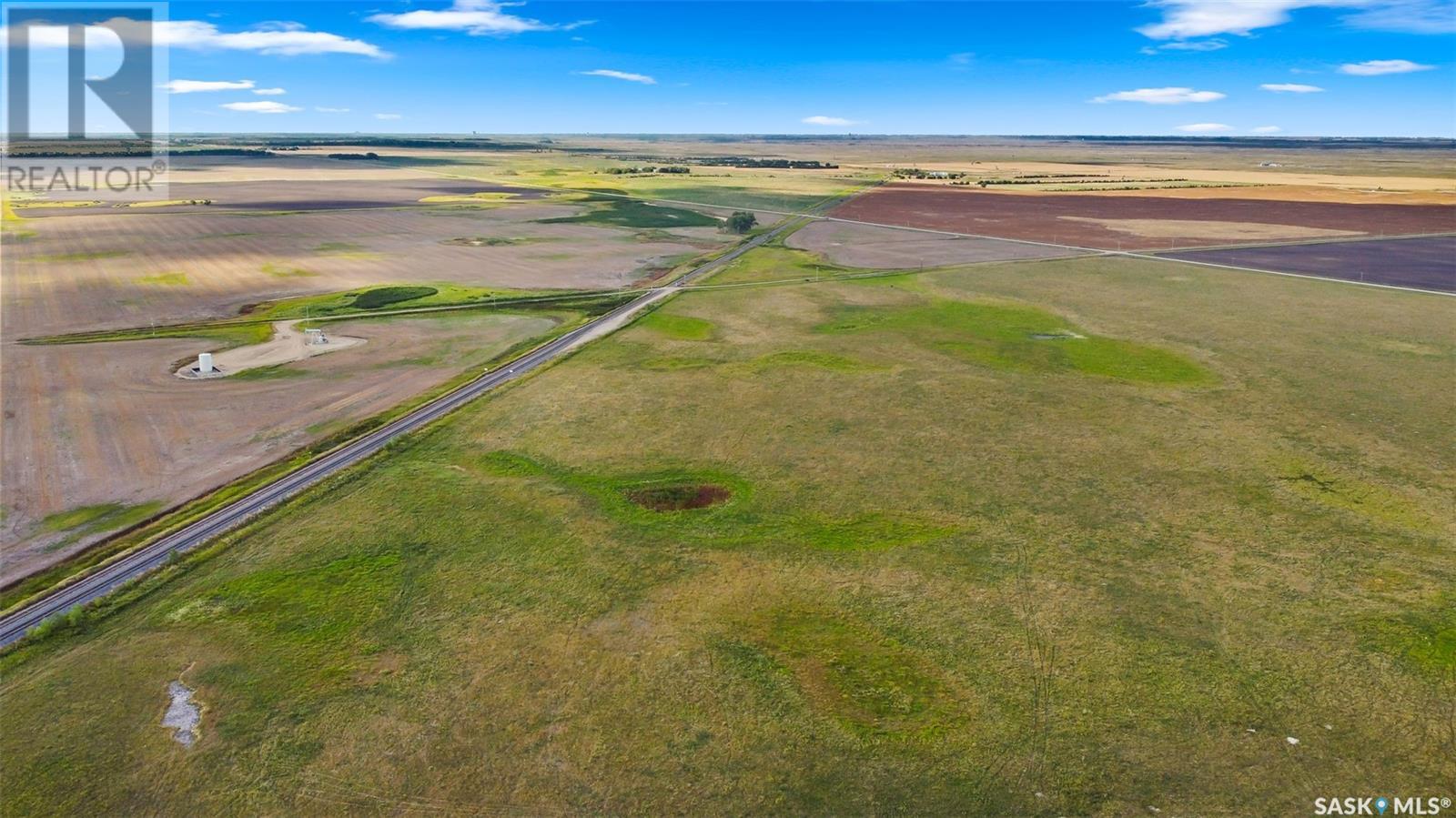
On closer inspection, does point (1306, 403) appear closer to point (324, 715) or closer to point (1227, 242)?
point (324, 715)

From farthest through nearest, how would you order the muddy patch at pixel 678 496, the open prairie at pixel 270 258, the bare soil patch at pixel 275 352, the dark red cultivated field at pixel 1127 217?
the dark red cultivated field at pixel 1127 217, the open prairie at pixel 270 258, the bare soil patch at pixel 275 352, the muddy patch at pixel 678 496

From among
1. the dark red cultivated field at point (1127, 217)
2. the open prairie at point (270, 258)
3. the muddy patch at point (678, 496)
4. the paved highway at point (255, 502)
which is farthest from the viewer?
the dark red cultivated field at point (1127, 217)

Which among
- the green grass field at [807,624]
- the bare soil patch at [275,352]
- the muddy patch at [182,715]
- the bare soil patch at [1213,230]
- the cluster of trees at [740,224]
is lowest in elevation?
the muddy patch at [182,715]

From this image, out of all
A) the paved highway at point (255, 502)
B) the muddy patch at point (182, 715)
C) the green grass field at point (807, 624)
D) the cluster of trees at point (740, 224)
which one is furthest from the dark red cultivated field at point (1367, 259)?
the muddy patch at point (182, 715)

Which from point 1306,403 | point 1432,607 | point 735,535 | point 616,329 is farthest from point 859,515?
point 616,329

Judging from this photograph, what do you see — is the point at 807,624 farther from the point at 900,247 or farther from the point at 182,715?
the point at 900,247

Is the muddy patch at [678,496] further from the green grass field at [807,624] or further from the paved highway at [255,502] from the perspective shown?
the paved highway at [255,502]

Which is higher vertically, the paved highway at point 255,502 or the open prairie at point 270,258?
the open prairie at point 270,258

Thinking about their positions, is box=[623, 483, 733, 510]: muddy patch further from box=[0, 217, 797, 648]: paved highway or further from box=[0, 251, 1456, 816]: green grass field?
box=[0, 217, 797, 648]: paved highway

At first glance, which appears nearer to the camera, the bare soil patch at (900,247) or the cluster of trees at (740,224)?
the bare soil patch at (900,247)
